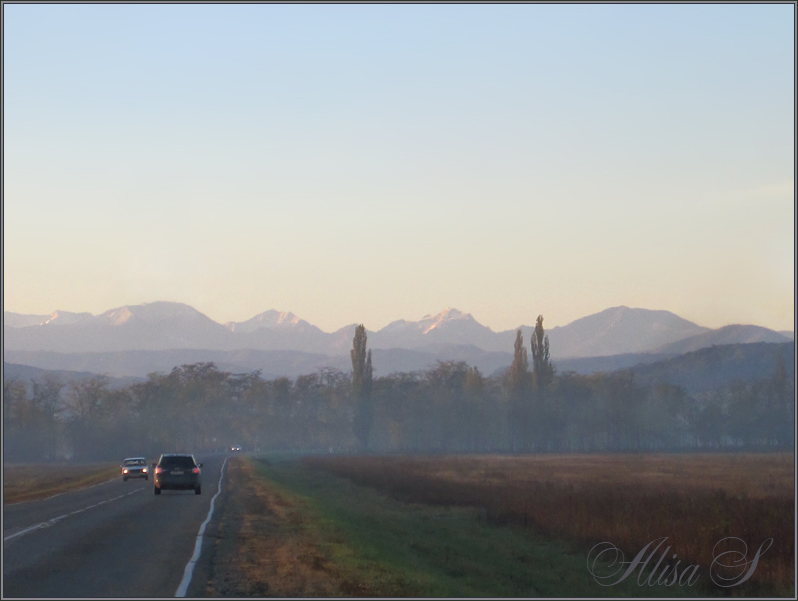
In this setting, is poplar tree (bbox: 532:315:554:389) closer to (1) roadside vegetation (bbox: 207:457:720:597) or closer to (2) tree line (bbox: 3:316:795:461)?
(2) tree line (bbox: 3:316:795:461)

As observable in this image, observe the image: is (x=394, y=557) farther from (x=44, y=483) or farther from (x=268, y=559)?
(x=44, y=483)

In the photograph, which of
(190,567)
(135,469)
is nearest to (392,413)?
(135,469)

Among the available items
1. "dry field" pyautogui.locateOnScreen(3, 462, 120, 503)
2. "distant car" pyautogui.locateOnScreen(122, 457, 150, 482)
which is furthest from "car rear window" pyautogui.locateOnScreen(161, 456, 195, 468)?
"distant car" pyautogui.locateOnScreen(122, 457, 150, 482)

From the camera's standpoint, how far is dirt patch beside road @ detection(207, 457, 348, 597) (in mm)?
14586

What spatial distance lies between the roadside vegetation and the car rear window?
37.9 ft

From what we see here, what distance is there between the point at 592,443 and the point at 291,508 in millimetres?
139596

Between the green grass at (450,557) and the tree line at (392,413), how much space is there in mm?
102261

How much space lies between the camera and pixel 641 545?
70.4ft

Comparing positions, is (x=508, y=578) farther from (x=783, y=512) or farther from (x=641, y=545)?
(x=783, y=512)

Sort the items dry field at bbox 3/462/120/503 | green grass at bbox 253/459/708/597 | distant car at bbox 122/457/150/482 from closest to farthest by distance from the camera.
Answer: green grass at bbox 253/459/708/597 → dry field at bbox 3/462/120/503 → distant car at bbox 122/457/150/482

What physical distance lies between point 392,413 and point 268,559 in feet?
469

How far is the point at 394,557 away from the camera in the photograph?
18609 millimetres

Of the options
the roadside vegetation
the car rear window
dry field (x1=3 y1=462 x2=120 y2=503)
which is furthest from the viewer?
dry field (x1=3 y1=462 x2=120 y2=503)

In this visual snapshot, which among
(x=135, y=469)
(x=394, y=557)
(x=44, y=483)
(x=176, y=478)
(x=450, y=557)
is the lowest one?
(x=44, y=483)
